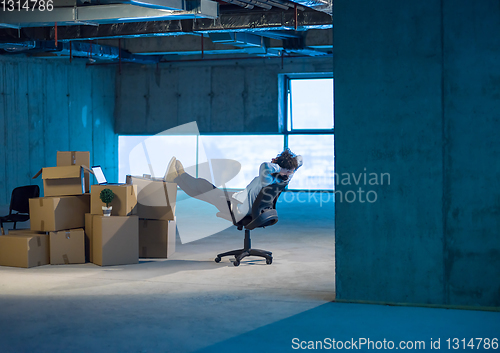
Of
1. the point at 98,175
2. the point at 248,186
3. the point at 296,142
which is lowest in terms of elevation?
the point at 248,186

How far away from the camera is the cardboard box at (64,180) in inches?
214

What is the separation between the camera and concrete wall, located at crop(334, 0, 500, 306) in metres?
3.73

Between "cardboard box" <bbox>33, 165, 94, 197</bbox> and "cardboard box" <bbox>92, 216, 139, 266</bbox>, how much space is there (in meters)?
0.47

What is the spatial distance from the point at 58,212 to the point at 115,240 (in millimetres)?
620

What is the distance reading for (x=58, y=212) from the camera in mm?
5305

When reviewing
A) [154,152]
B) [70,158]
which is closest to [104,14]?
[70,158]

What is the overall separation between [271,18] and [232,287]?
420 centimetres

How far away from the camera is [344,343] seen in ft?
10.5

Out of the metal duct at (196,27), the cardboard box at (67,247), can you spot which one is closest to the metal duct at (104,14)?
the metal duct at (196,27)

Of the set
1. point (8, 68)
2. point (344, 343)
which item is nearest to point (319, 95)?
point (8, 68)

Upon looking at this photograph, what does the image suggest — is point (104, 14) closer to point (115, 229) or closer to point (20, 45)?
point (115, 229)

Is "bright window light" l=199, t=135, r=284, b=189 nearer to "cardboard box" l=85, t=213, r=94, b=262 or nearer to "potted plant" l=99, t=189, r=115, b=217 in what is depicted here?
"cardboard box" l=85, t=213, r=94, b=262

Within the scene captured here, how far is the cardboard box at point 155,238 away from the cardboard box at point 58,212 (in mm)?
598

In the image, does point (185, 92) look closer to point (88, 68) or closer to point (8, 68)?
point (88, 68)
